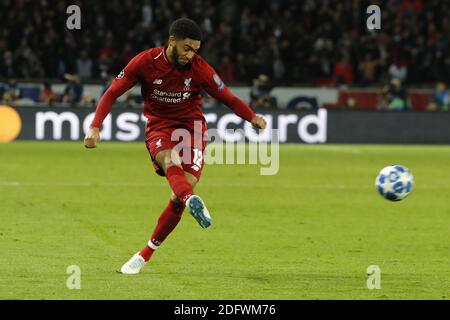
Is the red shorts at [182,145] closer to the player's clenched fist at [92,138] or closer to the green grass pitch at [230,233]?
the player's clenched fist at [92,138]

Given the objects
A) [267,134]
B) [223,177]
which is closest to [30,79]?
[267,134]

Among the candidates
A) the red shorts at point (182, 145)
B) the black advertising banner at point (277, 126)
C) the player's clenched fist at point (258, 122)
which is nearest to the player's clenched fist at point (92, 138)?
the red shorts at point (182, 145)

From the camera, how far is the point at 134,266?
8945 mm

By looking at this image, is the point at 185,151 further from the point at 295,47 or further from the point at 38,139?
the point at 295,47

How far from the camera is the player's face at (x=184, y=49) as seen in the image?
28.0ft

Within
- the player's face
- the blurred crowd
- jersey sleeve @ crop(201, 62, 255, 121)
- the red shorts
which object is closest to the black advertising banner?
the blurred crowd

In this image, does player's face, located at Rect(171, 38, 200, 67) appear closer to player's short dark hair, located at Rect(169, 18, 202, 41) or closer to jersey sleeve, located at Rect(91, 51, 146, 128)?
player's short dark hair, located at Rect(169, 18, 202, 41)

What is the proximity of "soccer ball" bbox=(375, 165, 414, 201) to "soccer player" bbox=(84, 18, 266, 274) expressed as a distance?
1883 mm

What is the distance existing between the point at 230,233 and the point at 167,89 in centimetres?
330

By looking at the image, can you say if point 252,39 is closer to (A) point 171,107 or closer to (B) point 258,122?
(A) point 171,107

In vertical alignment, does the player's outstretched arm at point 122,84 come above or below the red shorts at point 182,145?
above

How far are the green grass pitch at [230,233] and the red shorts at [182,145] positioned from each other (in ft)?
2.97

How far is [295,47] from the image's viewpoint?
29938 millimetres

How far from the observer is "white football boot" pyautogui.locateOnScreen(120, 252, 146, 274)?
8914 mm
